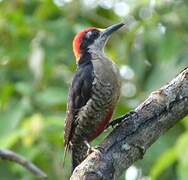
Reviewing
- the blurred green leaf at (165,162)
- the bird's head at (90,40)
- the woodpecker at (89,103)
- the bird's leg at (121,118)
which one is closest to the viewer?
the bird's leg at (121,118)

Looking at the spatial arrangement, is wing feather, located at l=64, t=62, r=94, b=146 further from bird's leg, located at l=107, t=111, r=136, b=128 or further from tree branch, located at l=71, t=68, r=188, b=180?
tree branch, located at l=71, t=68, r=188, b=180

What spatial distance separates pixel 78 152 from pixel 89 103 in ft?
1.00

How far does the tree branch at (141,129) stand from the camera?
139 inches

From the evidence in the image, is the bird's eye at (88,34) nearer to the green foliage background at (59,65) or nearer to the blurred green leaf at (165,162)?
the green foliage background at (59,65)

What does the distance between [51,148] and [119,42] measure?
184 cm

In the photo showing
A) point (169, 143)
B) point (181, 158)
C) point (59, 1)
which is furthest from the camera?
point (59, 1)

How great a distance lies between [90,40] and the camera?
518cm

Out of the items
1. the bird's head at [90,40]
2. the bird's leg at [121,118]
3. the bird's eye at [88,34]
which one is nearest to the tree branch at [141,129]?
the bird's leg at [121,118]

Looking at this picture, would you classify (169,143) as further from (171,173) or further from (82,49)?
(82,49)

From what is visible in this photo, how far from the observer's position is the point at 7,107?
5.55 meters

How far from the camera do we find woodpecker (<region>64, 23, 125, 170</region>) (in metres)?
4.53

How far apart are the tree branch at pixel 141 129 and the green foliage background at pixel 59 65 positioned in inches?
37.9

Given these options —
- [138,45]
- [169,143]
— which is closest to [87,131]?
[169,143]

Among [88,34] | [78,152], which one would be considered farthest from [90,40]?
[78,152]
